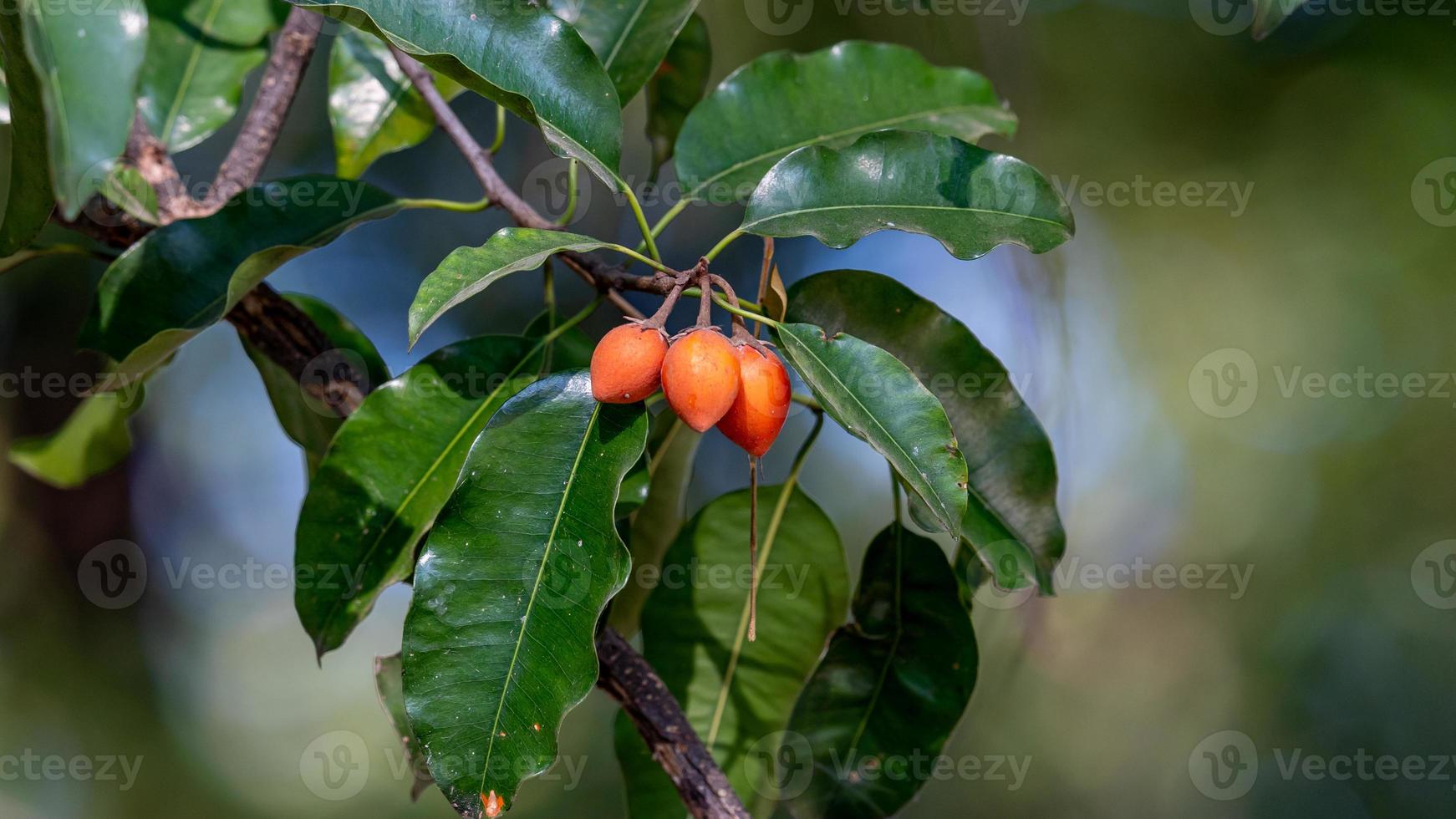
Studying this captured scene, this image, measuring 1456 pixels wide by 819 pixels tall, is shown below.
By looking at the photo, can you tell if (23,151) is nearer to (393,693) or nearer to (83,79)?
(83,79)

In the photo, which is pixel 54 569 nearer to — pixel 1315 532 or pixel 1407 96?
pixel 1315 532

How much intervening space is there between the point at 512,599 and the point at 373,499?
0.29 meters

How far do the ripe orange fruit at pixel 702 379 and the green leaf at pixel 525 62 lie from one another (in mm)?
220

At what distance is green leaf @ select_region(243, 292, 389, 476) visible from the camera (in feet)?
3.72

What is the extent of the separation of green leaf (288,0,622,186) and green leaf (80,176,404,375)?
33cm

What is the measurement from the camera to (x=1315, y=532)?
3.82m

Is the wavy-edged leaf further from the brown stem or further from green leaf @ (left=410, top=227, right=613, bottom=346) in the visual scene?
the brown stem

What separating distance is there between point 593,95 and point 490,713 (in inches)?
21.7

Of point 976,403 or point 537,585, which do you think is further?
point 976,403

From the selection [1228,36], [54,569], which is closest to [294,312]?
[54,569]

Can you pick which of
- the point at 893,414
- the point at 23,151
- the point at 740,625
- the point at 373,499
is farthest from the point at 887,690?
the point at 23,151

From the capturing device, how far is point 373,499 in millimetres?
932

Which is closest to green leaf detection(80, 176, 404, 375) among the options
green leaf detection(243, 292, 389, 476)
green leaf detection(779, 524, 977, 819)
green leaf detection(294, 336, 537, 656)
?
green leaf detection(243, 292, 389, 476)

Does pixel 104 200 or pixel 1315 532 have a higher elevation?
pixel 104 200
